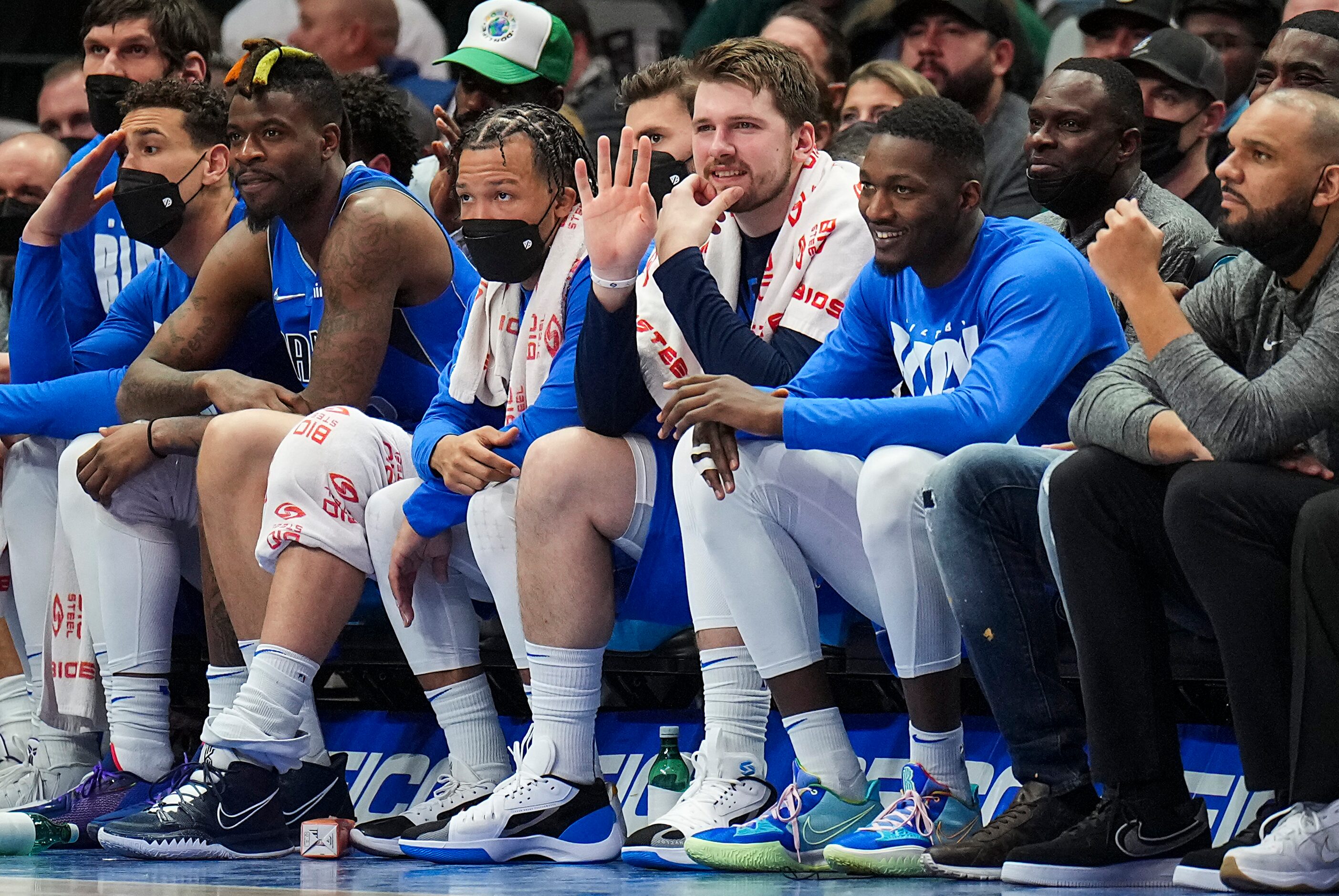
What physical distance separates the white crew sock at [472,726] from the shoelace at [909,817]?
0.99 metres

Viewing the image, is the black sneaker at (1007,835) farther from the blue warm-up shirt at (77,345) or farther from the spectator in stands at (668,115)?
the blue warm-up shirt at (77,345)

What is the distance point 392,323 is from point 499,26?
54.2 inches

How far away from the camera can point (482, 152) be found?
388cm

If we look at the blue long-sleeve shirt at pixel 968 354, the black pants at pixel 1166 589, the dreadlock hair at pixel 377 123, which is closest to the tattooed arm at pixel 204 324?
the dreadlock hair at pixel 377 123

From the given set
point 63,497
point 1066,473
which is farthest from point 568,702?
point 63,497

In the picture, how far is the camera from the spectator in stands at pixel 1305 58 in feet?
Result: 13.6

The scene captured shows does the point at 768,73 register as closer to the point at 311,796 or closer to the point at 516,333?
the point at 516,333

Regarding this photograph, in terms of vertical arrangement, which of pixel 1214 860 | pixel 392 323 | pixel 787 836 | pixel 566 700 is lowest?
pixel 787 836

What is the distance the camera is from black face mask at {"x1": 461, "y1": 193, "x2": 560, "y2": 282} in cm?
381

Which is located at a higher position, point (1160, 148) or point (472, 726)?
point (1160, 148)

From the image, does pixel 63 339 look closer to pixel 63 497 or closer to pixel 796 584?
pixel 63 497

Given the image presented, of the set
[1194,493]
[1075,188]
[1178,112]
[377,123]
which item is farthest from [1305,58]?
[377,123]

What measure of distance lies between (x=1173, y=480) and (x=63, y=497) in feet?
8.70

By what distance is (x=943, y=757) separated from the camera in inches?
125
